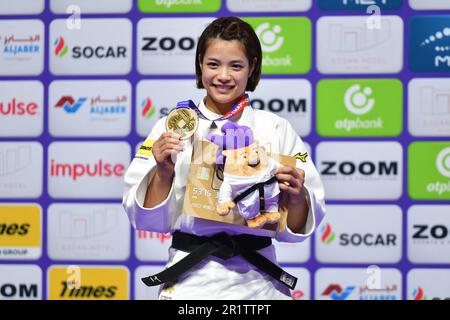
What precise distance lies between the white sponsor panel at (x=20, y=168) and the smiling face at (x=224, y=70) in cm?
126

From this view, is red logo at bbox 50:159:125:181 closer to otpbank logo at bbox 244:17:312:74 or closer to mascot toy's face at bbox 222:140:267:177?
otpbank logo at bbox 244:17:312:74

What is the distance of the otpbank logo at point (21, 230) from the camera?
8.38 ft

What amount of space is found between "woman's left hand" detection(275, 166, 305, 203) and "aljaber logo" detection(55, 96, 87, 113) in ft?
4.32

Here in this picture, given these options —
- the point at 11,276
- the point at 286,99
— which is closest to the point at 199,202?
the point at 286,99

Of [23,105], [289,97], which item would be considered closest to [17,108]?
[23,105]

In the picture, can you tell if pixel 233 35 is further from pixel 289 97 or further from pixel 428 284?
pixel 428 284

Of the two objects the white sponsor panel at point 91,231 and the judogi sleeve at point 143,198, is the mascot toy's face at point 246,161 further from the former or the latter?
the white sponsor panel at point 91,231

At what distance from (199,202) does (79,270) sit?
1276 mm

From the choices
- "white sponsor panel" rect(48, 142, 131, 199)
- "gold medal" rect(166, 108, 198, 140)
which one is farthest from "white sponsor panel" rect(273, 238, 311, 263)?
"gold medal" rect(166, 108, 198, 140)

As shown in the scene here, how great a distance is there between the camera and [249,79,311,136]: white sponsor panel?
96.7 inches

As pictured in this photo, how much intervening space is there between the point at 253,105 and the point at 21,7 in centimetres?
95

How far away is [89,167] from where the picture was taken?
2512mm

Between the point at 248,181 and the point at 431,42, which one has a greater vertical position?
the point at 431,42

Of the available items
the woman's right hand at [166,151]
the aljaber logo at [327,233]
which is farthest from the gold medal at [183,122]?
the aljaber logo at [327,233]
